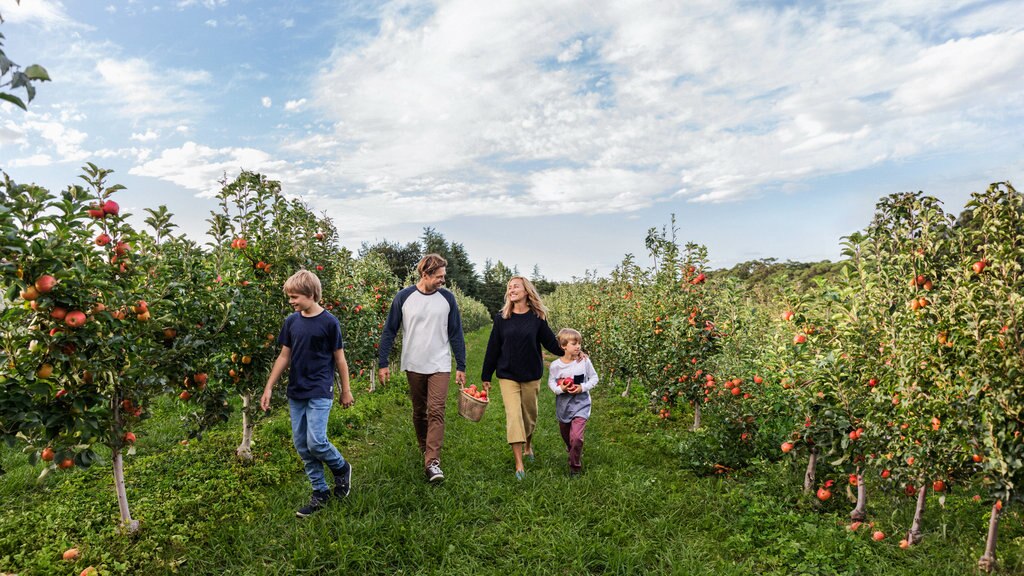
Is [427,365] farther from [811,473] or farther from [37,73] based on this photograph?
[811,473]

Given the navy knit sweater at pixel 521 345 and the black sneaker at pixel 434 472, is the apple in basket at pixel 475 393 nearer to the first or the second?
the navy knit sweater at pixel 521 345

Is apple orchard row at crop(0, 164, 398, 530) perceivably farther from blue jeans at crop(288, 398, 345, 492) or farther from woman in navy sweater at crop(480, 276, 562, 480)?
woman in navy sweater at crop(480, 276, 562, 480)

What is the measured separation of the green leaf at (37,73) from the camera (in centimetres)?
201

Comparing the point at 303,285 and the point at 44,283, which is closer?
the point at 44,283

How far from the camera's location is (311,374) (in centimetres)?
445

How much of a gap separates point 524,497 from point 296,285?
2869 millimetres

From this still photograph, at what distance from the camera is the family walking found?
4.47 meters

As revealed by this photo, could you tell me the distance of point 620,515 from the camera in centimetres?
468

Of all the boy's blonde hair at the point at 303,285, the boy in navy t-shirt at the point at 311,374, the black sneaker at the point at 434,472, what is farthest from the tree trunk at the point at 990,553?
the boy's blonde hair at the point at 303,285

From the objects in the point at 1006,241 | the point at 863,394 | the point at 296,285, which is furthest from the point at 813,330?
the point at 296,285

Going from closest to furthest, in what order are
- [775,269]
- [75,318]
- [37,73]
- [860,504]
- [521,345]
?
[37,73] < [75,318] < [860,504] < [521,345] < [775,269]

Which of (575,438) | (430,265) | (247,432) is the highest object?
(430,265)

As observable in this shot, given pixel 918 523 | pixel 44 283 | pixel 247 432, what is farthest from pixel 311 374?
pixel 918 523

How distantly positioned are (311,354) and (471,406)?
1.89 m
